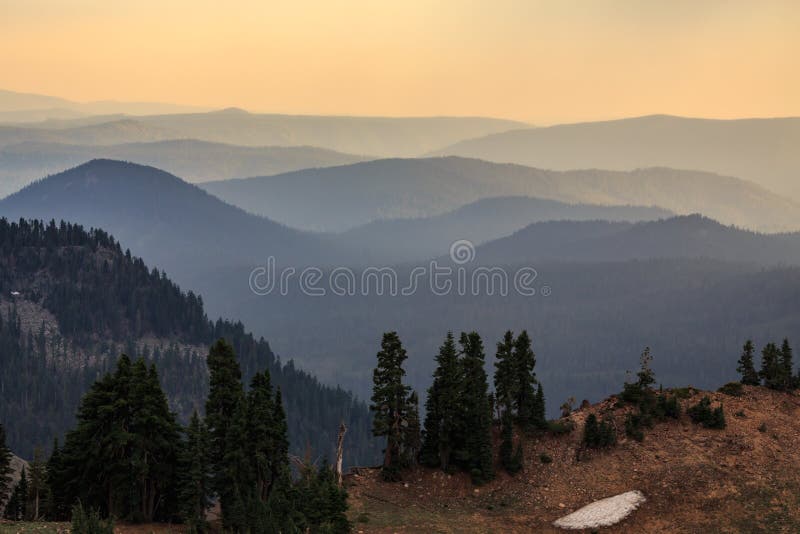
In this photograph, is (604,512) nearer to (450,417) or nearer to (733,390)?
(450,417)

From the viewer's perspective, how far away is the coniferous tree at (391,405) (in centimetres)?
9762

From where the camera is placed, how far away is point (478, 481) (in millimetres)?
96250

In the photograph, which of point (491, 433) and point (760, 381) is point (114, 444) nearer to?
point (491, 433)

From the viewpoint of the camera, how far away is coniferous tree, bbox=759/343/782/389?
10919 centimetres

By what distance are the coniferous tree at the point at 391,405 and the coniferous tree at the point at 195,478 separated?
20117 millimetres

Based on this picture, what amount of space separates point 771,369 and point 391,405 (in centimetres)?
5021

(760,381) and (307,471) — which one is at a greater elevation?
(760,381)

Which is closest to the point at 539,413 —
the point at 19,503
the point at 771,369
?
the point at 771,369

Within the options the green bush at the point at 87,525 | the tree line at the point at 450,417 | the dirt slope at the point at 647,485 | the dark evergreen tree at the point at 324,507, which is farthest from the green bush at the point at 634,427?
the green bush at the point at 87,525

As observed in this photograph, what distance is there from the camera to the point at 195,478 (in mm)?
84125

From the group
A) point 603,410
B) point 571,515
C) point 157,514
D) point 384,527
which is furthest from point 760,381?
point 157,514

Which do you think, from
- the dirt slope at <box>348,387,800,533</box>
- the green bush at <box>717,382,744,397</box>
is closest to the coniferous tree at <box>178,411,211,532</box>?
the dirt slope at <box>348,387,800,533</box>

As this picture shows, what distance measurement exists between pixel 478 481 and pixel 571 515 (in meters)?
13.1

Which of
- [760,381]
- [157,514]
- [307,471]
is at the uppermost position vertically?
[760,381]
